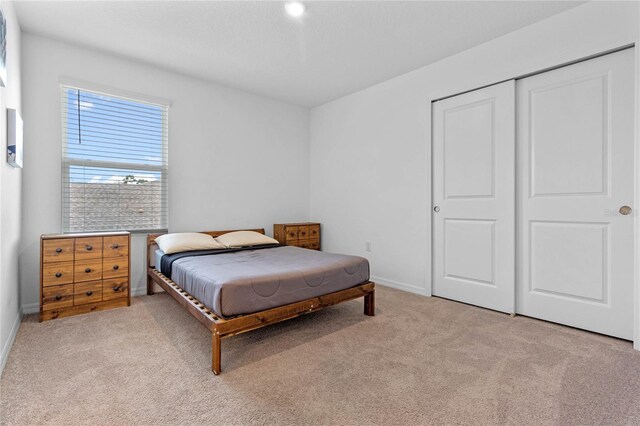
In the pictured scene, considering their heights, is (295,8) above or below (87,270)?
above

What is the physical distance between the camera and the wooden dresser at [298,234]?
4348mm

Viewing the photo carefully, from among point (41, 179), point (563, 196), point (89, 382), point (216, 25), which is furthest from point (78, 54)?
point (563, 196)

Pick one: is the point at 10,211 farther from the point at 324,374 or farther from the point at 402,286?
the point at 402,286

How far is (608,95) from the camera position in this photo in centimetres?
232

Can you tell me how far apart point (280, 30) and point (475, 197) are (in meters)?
2.40

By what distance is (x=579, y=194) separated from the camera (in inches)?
96.9

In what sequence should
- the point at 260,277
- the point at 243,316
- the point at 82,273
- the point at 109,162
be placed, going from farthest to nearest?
the point at 109,162 < the point at 82,273 < the point at 260,277 < the point at 243,316

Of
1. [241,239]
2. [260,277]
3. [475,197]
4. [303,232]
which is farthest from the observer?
[303,232]

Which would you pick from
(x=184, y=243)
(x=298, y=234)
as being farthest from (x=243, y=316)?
(x=298, y=234)

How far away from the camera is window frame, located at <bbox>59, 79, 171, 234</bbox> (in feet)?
9.91

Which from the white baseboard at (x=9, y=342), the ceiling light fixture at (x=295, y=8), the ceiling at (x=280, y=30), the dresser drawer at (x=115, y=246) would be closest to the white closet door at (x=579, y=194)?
the ceiling at (x=280, y=30)

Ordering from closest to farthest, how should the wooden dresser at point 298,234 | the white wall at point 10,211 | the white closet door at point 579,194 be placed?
the white wall at point 10,211 → the white closet door at point 579,194 → the wooden dresser at point 298,234

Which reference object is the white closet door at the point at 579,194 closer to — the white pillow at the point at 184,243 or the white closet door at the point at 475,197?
the white closet door at the point at 475,197

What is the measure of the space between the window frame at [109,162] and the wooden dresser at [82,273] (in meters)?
0.46
